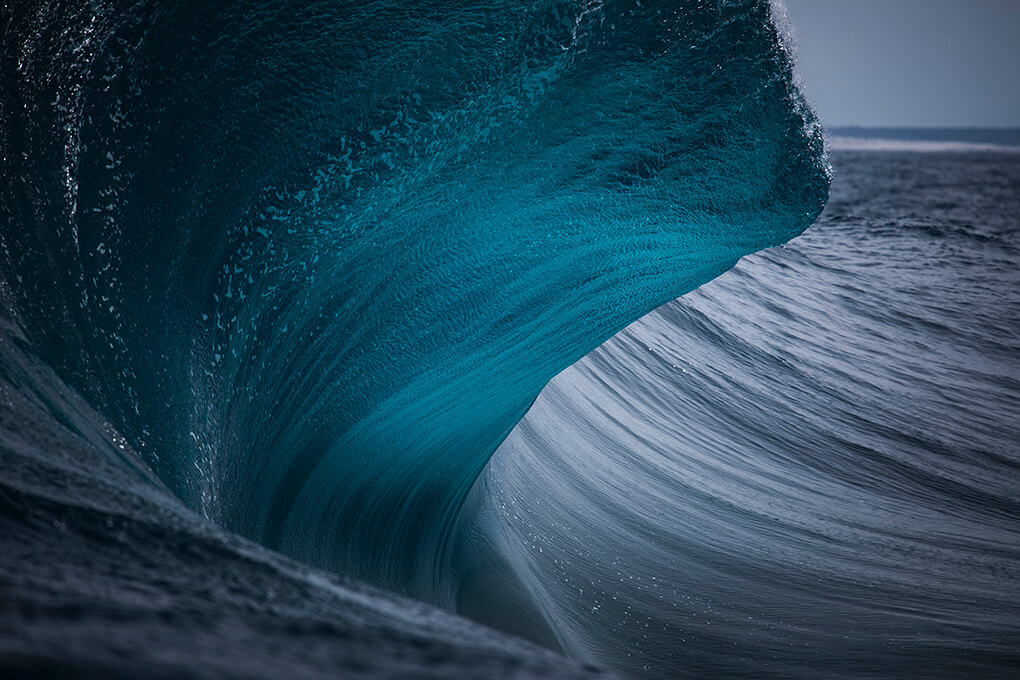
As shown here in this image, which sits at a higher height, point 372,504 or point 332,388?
point 332,388

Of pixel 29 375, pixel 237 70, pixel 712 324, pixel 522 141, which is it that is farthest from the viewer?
pixel 712 324

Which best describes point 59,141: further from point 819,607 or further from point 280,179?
point 819,607

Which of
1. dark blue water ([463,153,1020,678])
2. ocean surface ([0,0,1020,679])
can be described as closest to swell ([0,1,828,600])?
ocean surface ([0,0,1020,679])

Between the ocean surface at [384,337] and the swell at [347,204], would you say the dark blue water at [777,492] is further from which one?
the swell at [347,204]

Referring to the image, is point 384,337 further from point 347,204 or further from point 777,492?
point 777,492

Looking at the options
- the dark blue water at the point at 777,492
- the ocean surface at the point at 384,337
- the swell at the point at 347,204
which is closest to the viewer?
the ocean surface at the point at 384,337

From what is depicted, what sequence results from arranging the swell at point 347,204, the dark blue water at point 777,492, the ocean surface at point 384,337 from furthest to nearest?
the dark blue water at point 777,492 → the swell at point 347,204 → the ocean surface at point 384,337

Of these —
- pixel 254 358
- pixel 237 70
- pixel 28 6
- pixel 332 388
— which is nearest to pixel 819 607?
pixel 332 388

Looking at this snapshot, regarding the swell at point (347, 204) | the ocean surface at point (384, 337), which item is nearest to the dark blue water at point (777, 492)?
the ocean surface at point (384, 337)

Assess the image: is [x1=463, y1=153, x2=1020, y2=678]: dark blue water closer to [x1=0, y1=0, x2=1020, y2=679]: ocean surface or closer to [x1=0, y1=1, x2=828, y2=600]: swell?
[x1=0, y1=0, x2=1020, y2=679]: ocean surface
